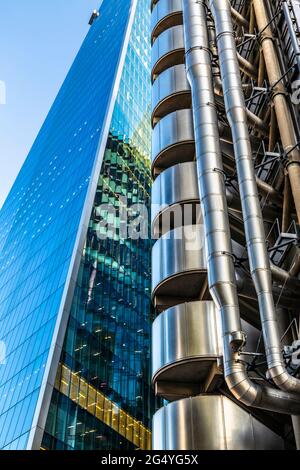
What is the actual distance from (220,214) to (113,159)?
189 ft

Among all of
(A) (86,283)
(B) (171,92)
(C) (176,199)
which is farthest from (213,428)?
(A) (86,283)

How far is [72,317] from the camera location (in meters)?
56.7

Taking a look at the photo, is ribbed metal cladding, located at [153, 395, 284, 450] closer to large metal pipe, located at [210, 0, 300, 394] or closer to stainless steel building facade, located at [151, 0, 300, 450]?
stainless steel building facade, located at [151, 0, 300, 450]

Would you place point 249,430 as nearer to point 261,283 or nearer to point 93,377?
point 261,283

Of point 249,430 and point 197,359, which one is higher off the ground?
point 197,359

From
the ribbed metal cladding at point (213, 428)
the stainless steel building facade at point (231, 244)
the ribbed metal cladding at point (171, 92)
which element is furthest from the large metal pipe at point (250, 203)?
the ribbed metal cladding at point (171, 92)

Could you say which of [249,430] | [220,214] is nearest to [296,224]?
[220,214]

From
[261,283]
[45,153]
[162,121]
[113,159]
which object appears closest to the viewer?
[261,283]

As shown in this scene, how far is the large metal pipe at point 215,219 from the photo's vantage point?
17.2 meters

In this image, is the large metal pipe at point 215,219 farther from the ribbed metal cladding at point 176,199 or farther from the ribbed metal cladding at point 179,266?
the ribbed metal cladding at point 176,199

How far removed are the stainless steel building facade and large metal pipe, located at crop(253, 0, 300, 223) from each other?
0.05 m

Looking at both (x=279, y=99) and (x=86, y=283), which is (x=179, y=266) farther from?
(x=86, y=283)

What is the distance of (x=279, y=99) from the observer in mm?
23141

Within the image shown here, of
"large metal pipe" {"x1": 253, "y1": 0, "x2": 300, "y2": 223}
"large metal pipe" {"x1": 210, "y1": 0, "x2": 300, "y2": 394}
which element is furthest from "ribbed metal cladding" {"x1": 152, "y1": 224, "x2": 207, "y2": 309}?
"large metal pipe" {"x1": 253, "y1": 0, "x2": 300, "y2": 223}
